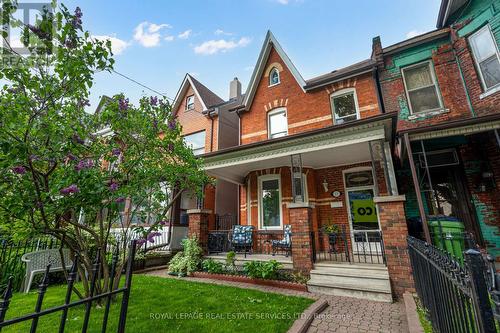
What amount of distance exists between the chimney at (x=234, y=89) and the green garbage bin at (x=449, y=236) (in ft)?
44.5

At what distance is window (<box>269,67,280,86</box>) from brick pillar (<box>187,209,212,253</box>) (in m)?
7.39

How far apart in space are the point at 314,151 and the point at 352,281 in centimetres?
367

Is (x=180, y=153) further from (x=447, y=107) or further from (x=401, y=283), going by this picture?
(x=447, y=107)

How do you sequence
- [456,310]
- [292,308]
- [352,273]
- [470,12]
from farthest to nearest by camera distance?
1. [470,12]
2. [352,273]
3. [292,308]
4. [456,310]

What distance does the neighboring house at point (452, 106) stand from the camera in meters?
6.99

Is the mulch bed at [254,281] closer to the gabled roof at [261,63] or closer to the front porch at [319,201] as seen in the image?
the front porch at [319,201]

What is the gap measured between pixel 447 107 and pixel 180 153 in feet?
30.4

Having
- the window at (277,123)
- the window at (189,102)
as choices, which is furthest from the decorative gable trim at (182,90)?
the window at (277,123)

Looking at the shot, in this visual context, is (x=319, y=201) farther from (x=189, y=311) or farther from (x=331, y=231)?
(x=189, y=311)

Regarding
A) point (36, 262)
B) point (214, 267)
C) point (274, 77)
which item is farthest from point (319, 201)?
point (36, 262)

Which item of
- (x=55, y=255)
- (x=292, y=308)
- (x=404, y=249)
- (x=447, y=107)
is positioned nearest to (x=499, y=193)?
(x=447, y=107)

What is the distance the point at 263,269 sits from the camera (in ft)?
21.1

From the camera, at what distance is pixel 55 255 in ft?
21.9

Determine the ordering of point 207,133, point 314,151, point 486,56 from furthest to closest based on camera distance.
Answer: point 207,133 < point 486,56 < point 314,151
